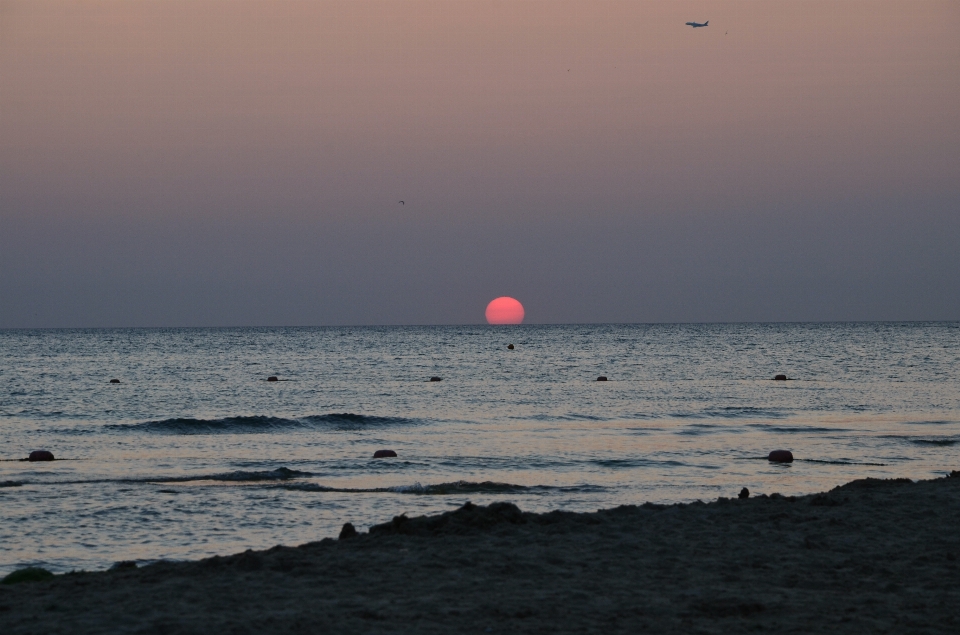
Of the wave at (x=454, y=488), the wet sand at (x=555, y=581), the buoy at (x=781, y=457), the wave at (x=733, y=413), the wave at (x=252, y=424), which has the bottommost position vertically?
the wave at (x=252, y=424)

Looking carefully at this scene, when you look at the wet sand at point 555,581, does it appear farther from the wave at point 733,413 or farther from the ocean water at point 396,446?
the wave at point 733,413

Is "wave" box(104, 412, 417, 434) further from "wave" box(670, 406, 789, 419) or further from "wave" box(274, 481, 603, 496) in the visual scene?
"wave" box(274, 481, 603, 496)

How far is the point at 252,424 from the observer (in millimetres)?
33969

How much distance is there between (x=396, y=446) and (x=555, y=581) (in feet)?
62.0

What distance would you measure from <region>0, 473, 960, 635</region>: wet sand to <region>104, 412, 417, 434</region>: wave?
22.8 metres

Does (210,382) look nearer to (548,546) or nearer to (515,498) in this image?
(515,498)

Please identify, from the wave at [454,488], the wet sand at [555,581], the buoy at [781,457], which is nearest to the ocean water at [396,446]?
the wave at [454,488]

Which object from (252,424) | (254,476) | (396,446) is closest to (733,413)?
(396,446)

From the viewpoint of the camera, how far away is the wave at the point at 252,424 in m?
32.2

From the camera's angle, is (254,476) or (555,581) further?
(254,476)

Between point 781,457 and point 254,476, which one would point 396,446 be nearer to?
point 254,476

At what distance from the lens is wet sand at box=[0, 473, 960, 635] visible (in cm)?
726

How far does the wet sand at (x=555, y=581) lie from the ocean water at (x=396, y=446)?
3796 mm

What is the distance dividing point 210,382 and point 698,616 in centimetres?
5351
